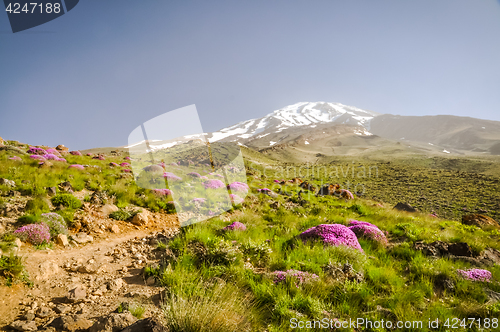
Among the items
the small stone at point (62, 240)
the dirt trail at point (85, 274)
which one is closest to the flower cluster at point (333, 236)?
the dirt trail at point (85, 274)

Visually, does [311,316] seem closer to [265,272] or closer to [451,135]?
[265,272]

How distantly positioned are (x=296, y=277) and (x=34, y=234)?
22.1ft

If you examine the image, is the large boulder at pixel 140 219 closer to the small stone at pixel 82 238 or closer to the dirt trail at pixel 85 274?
the dirt trail at pixel 85 274

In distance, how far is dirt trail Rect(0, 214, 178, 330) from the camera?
3594mm

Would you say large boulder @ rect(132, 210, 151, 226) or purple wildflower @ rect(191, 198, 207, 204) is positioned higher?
large boulder @ rect(132, 210, 151, 226)

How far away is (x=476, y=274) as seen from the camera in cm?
498

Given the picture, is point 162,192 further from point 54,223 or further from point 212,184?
point 54,223

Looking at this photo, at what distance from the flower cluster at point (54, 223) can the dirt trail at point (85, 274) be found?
571 mm

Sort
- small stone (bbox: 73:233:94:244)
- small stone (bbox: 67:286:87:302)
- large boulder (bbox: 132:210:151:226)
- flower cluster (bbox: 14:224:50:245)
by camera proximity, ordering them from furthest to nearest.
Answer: large boulder (bbox: 132:210:151:226) < small stone (bbox: 73:233:94:244) < flower cluster (bbox: 14:224:50:245) < small stone (bbox: 67:286:87:302)

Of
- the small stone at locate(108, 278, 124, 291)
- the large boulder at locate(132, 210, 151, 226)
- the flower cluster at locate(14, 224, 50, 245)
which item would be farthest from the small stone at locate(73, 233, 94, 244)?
the small stone at locate(108, 278, 124, 291)

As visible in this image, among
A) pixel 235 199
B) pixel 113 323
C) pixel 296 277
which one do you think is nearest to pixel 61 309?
pixel 113 323

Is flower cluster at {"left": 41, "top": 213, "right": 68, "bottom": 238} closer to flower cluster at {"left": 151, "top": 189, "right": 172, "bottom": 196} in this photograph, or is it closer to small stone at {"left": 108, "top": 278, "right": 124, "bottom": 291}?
small stone at {"left": 108, "top": 278, "right": 124, "bottom": 291}

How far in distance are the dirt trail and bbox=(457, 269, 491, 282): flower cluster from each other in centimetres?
677

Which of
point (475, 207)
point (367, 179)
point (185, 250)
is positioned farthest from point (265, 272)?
point (367, 179)
